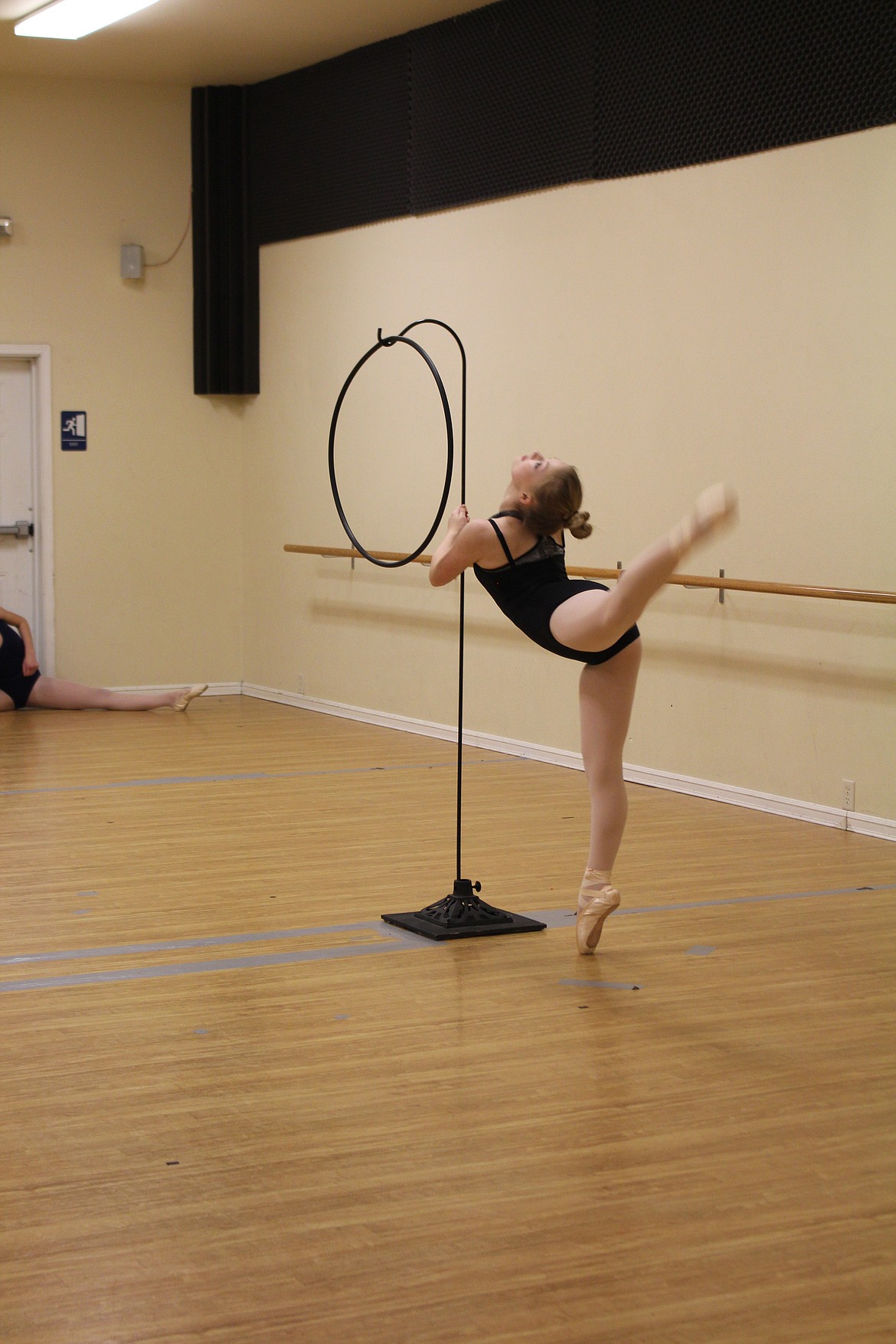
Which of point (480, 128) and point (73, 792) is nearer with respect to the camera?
point (73, 792)

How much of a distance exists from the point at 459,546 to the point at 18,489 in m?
6.02

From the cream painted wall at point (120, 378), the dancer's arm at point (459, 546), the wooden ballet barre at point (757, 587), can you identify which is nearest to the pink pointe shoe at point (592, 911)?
the dancer's arm at point (459, 546)

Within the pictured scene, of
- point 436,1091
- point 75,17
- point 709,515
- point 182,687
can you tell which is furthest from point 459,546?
point 182,687

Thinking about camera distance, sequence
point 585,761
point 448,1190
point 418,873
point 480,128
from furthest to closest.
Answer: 1. point 480,128
2. point 418,873
3. point 585,761
4. point 448,1190

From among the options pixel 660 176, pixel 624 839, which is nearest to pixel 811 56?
pixel 660 176

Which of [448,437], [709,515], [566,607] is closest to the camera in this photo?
[709,515]

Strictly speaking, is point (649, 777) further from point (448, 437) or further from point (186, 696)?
point (186, 696)

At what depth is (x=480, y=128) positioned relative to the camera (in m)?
7.36

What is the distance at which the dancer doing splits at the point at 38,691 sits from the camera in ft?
27.1

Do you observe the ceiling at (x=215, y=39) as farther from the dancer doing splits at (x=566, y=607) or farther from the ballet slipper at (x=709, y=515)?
the ballet slipper at (x=709, y=515)

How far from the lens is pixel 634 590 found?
3475 millimetres

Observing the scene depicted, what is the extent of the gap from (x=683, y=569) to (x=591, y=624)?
2738 mm

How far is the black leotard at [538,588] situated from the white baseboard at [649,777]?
2.09 meters

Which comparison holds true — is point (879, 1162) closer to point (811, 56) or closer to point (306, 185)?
point (811, 56)
